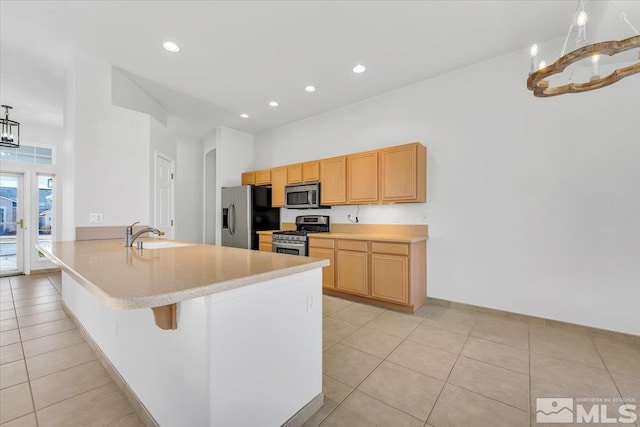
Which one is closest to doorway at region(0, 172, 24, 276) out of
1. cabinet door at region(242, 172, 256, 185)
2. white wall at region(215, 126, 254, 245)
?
white wall at region(215, 126, 254, 245)

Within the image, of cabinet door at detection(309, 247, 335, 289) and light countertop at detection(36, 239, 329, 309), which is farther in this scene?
cabinet door at detection(309, 247, 335, 289)

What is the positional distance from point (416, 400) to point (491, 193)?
252 centimetres

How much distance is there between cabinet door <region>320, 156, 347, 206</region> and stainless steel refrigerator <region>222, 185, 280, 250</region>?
4.82ft

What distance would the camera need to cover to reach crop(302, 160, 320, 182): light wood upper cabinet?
4516 millimetres

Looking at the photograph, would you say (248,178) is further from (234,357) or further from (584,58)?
(584,58)

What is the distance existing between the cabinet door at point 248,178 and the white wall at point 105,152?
87.4 inches

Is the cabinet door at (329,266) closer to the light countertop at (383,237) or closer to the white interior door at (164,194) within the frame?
the light countertop at (383,237)

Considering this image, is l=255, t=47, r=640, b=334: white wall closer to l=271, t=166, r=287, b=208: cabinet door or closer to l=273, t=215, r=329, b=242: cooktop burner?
l=273, t=215, r=329, b=242: cooktop burner

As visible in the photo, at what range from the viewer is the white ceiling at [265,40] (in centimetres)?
244

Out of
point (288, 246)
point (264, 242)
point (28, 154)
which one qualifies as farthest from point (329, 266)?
point (28, 154)

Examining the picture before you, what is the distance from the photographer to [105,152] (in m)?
3.20

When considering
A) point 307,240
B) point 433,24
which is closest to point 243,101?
point 307,240

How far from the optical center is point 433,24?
8.66ft

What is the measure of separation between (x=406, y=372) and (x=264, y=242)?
3440 mm
